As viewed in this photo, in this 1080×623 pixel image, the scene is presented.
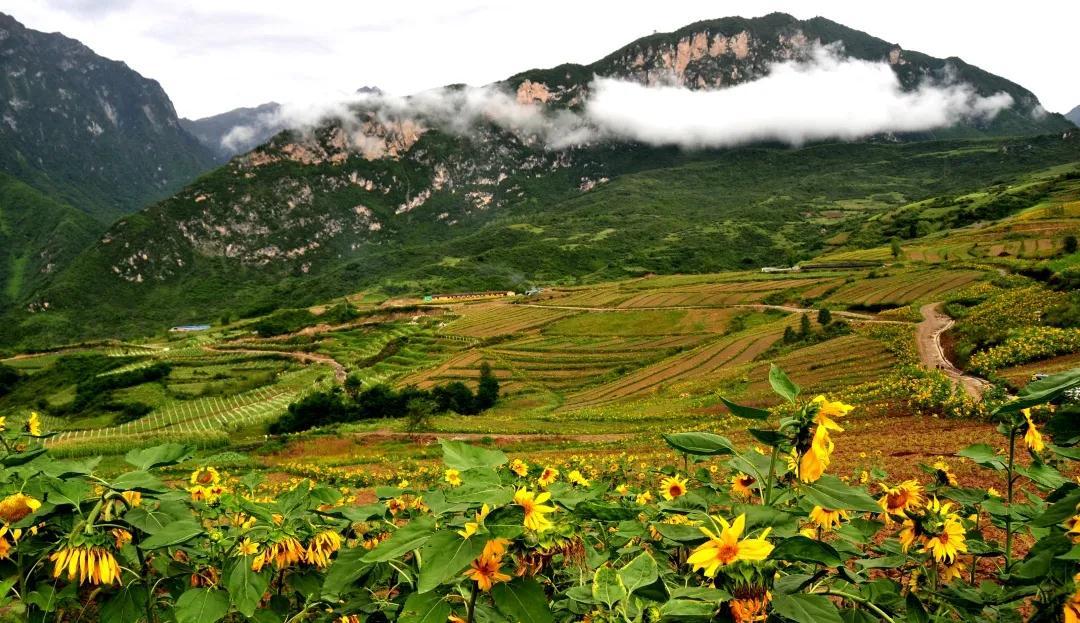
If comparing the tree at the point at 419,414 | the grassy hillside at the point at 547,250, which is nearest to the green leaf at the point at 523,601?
the tree at the point at 419,414

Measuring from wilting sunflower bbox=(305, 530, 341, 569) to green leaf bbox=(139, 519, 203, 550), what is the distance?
512mm

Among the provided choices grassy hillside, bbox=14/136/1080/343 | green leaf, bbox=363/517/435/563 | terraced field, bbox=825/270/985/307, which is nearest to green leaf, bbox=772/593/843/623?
green leaf, bbox=363/517/435/563

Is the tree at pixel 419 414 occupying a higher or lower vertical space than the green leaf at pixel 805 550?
lower

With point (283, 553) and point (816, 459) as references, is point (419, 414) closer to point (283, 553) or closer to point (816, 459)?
point (283, 553)

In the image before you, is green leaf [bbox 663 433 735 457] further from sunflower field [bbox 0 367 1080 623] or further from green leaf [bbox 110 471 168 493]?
green leaf [bbox 110 471 168 493]

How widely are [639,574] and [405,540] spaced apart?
67cm

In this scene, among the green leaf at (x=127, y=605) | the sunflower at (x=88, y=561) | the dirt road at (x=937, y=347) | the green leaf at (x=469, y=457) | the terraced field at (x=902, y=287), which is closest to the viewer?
the green leaf at (x=469, y=457)

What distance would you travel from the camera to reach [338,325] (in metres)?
89.3

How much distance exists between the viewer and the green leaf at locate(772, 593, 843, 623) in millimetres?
1341

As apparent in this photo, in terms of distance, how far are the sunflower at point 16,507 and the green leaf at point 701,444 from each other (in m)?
2.16

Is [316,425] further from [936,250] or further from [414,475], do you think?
[936,250]

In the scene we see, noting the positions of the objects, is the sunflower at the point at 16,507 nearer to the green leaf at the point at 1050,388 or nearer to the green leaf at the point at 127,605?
the green leaf at the point at 127,605

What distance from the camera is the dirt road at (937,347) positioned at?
2108cm

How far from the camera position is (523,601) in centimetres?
139
